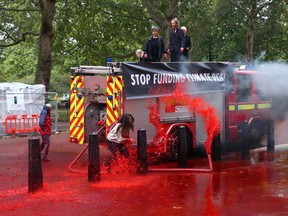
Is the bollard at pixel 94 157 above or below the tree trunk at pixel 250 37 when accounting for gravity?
below

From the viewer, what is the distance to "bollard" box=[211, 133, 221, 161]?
1053cm

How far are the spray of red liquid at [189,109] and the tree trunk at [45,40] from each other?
1242 cm

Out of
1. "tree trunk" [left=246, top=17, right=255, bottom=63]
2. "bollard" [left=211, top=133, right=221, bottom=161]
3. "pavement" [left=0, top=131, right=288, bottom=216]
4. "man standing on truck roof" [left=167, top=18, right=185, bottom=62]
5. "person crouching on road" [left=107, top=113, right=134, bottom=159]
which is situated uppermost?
"tree trunk" [left=246, top=17, right=255, bottom=63]

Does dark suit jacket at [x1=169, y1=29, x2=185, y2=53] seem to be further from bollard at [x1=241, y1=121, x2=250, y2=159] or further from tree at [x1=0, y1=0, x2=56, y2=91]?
tree at [x1=0, y1=0, x2=56, y2=91]

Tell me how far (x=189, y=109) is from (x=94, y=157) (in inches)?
132

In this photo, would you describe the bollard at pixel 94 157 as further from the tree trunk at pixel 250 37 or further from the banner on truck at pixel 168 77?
the tree trunk at pixel 250 37

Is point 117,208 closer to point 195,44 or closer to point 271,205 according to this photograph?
point 271,205

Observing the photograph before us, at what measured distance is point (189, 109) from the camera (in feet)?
35.0

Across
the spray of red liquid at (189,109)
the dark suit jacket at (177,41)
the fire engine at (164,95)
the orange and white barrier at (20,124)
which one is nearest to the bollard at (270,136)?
the fire engine at (164,95)

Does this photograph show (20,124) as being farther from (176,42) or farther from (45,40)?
(176,42)

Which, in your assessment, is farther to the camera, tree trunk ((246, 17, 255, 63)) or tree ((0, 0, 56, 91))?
tree trunk ((246, 17, 255, 63))

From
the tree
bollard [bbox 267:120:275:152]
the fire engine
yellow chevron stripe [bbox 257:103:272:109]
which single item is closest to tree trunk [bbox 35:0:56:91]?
the tree

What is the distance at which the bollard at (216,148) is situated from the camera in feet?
34.6

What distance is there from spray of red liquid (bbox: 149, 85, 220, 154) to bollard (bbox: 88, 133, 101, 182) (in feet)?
7.36
